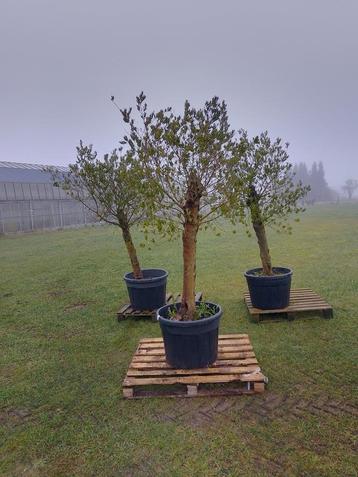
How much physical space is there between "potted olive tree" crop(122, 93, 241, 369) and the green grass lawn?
64 cm

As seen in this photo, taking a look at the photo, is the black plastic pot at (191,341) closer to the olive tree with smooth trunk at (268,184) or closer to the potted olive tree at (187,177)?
the potted olive tree at (187,177)

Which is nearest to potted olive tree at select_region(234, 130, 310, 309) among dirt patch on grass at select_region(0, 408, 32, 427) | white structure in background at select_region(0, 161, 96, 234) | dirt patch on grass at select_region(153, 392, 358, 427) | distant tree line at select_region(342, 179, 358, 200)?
dirt patch on grass at select_region(153, 392, 358, 427)

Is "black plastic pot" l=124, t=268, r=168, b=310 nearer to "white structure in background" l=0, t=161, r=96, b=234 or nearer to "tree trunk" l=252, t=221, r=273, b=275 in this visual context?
"tree trunk" l=252, t=221, r=273, b=275

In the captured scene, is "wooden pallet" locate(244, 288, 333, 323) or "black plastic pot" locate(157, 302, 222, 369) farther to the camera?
"wooden pallet" locate(244, 288, 333, 323)

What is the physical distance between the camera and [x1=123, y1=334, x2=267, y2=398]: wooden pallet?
156 inches

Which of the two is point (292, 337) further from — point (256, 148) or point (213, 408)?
point (256, 148)

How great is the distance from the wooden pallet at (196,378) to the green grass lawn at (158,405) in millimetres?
128

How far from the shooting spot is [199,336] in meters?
4.19

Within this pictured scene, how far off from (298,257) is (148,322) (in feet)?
23.5

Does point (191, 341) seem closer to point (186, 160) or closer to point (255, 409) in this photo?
point (255, 409)

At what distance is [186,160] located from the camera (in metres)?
4.07

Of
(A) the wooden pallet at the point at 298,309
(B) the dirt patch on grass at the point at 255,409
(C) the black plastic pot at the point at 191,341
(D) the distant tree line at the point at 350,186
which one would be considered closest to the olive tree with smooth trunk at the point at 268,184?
(A) the wooden pallet at the point at 298,309

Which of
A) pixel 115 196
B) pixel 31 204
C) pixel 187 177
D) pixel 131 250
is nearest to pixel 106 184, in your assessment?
pixel 115 196

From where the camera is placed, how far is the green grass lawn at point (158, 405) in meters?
3.00
